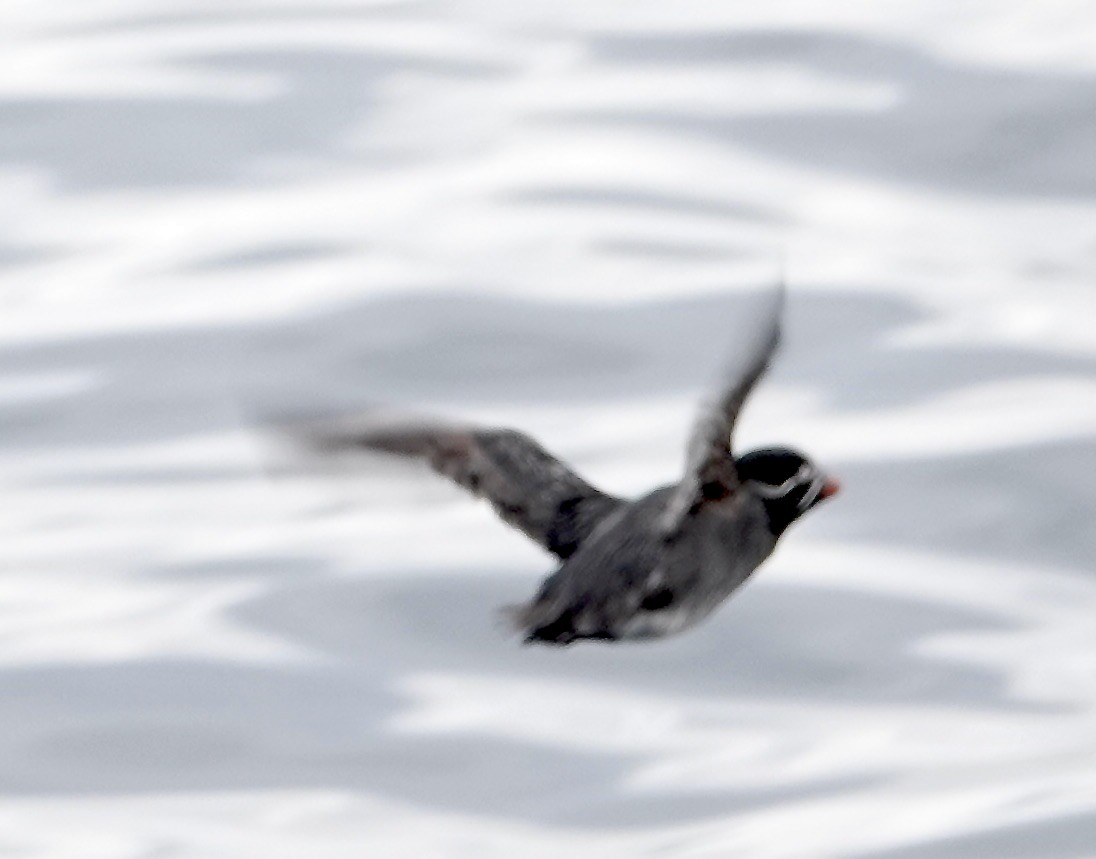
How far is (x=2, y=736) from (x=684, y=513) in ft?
32.2

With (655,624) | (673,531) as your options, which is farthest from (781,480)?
(655,624)

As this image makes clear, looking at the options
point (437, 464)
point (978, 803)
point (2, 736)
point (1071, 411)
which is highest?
point (1071, 411)

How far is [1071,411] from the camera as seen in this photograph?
1595 centimetres

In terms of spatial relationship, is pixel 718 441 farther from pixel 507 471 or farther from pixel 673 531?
pixel 507 471

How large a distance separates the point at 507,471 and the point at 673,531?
1.11 metres

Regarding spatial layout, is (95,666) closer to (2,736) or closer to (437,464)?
(2,736)

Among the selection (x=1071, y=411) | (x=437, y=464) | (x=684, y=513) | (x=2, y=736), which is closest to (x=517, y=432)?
(x=437, y=464)

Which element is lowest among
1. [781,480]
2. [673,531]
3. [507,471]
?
[673,531]

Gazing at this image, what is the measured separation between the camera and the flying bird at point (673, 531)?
4031 mm

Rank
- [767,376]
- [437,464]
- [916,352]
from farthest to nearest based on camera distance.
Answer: [916,352] → [437,464] → [767,376]

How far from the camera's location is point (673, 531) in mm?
4164

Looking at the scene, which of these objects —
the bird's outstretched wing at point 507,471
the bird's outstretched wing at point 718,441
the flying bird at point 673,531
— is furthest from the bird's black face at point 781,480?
the bird's outstretched wing at point 507,471

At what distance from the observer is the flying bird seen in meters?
4.03

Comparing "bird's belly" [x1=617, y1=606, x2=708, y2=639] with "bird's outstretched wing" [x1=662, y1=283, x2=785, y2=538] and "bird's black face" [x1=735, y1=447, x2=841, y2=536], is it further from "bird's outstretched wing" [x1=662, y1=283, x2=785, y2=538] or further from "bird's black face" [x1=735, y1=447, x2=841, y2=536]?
"bird's black face" [x1=735, y1=447, x2=841, y2=536]
